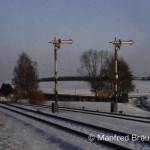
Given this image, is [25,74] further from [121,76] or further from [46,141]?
[46,141]

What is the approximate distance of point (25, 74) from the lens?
50.6 m

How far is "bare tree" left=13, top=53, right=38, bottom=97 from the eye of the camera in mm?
50000

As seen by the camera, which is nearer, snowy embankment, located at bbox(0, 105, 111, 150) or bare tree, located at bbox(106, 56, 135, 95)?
snowy embankment, located at bbox(0, 105, 111, 150)

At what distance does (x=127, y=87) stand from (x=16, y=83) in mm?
25032

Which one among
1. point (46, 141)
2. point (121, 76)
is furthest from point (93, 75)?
point (46, 141)

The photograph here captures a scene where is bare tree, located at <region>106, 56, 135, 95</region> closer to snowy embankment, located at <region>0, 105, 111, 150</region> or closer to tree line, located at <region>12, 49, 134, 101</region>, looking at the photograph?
tree line, located at <region>12, 49, 134, 101</region>

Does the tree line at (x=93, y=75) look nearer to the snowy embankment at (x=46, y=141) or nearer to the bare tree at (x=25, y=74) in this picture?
the bare tree at (x=25, y=74)

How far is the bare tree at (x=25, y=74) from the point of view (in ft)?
164

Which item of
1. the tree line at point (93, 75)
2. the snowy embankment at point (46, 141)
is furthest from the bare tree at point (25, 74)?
the snowy embankment at point (46, 141)

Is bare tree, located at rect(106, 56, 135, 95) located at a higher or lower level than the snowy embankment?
higher

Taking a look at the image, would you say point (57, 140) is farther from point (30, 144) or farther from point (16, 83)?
point (16, 83)

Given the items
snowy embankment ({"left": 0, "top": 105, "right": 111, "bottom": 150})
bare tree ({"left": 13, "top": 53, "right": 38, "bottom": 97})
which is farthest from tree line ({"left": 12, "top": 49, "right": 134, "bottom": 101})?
snowy embankment ({"left": 0, "top": 105, "right": 111, "bottom": 150})

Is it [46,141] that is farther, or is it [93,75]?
[93,75]

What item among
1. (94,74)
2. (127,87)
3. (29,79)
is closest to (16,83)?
(29,79)
